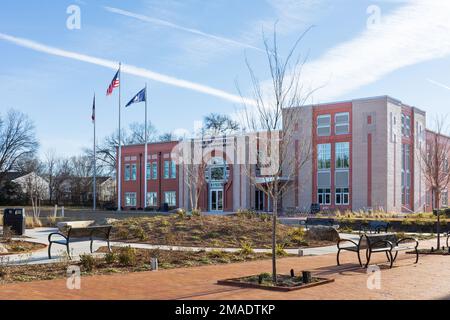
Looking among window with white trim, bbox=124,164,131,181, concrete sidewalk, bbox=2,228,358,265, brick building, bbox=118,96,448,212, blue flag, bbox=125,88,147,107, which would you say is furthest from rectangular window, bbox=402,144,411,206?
concrete sidewalk, bbox=2,228,358,265

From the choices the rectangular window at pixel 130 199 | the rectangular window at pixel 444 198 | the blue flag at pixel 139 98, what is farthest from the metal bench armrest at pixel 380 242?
the rectangular window at pixel 130 199

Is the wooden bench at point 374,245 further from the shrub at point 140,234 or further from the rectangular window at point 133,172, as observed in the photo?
the rectangular window at point 133,172

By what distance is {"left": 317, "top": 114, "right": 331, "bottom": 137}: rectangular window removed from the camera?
168 feet

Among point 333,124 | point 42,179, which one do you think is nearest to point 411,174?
point 333,124

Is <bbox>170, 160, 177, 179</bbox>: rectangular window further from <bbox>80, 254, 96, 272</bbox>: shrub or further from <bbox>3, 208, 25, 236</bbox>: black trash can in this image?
<bbox>80, 254, 96, 272</bbox>: shrub

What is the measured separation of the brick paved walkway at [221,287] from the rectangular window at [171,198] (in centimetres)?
4814

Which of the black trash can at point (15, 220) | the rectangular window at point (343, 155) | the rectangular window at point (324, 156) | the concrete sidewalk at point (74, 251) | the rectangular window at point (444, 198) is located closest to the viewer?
the concrete sidewalk at point (74, 251)

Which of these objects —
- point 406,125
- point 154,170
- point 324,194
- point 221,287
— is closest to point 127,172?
point 154,170

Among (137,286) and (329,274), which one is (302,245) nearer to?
(329,274)

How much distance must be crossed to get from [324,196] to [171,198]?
18.0m

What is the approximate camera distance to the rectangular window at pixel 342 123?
49875 mm

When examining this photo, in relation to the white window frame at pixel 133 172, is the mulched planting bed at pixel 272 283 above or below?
below
